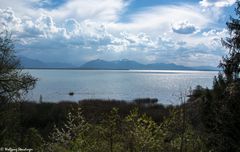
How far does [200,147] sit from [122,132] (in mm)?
2246

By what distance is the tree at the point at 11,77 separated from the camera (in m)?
14.8

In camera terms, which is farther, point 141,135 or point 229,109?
point 229,109


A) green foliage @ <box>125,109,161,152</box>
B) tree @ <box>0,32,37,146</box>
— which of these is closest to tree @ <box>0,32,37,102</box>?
tree @ <box>0,32,37,146</box>

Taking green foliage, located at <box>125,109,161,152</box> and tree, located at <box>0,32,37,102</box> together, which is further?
tree, located at <box>0,32,37,102</box>

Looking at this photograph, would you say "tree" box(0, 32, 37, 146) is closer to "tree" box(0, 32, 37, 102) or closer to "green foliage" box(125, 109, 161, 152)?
"tree" box(0, 32, 37, 102)

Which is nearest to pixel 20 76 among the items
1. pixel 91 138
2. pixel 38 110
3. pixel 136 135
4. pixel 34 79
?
pixel 34 79

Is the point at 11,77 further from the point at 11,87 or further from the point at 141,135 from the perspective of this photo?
the point at 141,135

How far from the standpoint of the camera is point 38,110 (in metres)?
43.6

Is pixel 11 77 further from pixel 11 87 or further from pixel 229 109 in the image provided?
pixel 229 109

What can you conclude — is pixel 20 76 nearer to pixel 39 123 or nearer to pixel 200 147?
pixel 200 147

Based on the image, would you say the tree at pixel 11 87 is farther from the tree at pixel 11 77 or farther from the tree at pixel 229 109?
the tree at pixel 229 109

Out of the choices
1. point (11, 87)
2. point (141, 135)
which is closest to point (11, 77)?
point (11, 87)

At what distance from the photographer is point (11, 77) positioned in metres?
15.3

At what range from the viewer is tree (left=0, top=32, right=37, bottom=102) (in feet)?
48.6
